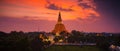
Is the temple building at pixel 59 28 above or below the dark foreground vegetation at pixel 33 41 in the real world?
above

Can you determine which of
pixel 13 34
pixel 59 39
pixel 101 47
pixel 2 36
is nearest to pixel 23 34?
pixel 13 34

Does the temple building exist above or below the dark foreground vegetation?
above

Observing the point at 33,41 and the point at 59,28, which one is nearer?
the point at 33,41

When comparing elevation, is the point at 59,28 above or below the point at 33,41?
above

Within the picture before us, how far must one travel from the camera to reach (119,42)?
9.58m

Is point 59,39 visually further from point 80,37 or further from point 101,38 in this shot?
point 101,38

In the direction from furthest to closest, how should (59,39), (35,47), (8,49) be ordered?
(59,39) < (35,47) < (8,49)

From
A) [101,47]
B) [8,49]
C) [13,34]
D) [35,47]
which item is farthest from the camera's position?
[13,34]

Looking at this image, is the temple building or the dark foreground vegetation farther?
the temple building

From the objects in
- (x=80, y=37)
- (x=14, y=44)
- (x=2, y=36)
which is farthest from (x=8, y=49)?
→ (x=80, y=37)

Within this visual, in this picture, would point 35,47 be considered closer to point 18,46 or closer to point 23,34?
point 18,46

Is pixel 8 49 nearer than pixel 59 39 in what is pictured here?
Yes

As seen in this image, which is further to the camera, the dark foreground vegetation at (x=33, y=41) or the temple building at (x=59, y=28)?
the temple building at (x=59, y=28)

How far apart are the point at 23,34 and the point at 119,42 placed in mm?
3796
